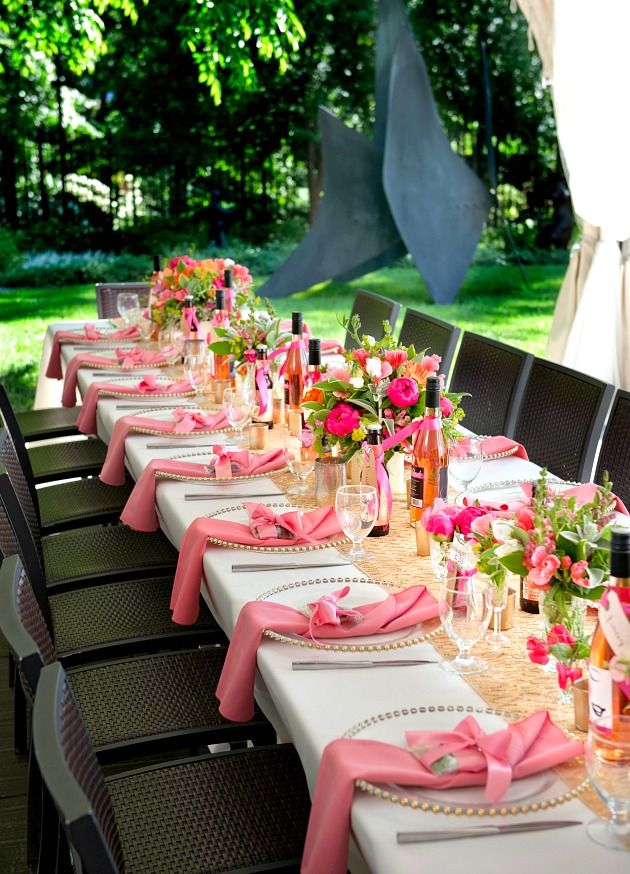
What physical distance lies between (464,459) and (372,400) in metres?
0.24

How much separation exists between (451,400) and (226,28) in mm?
7164

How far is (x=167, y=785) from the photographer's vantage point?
6.56 feet

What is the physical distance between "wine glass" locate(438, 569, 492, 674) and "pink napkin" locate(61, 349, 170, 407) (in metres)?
2.66

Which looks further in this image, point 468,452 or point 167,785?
point 468,452

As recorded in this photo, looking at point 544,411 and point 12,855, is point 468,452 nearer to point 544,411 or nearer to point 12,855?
point 544,411

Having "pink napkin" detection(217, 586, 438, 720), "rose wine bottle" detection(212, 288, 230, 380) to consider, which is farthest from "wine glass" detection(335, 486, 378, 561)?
"rose wine bottle" detection(212, 288, 230, 380)

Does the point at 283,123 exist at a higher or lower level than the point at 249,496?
higher

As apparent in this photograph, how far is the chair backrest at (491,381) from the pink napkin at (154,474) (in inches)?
42.2

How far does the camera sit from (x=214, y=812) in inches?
75.1

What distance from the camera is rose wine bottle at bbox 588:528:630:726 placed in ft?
4.62

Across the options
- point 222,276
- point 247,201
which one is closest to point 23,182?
point 247,201

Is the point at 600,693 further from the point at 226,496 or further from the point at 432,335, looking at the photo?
the point at 432,335

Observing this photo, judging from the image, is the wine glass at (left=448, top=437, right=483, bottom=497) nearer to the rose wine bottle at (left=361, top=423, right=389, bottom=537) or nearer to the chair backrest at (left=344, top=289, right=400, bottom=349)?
the rose wine bottle at (left=361, top=423, right=389, bottom=537)

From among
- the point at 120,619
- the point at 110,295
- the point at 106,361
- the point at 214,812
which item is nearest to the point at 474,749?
the point at 214,812
